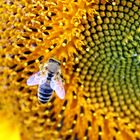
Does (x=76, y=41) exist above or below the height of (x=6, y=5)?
below

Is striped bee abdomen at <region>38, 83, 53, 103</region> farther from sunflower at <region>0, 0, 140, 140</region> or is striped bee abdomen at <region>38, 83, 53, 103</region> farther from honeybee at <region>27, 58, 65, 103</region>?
sunflower at <region>0, 0, 140, 140</region>

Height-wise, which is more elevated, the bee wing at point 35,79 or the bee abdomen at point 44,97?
the bee wing at point 35,79

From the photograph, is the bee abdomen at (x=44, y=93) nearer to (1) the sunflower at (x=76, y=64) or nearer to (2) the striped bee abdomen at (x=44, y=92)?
(2) the striped bee abdomen at (x=44, y=92)

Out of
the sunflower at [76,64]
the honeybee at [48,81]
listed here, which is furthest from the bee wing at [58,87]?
the sunflower at [76,64]

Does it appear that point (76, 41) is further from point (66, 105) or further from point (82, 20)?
point (66, 105)

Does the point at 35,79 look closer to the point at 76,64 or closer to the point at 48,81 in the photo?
the point at 48,81

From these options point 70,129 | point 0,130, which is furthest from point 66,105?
point 0,130

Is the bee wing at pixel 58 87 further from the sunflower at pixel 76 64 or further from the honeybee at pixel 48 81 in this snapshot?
the sunflower at pixel 76 64

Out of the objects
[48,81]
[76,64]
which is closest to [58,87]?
[48,81]
